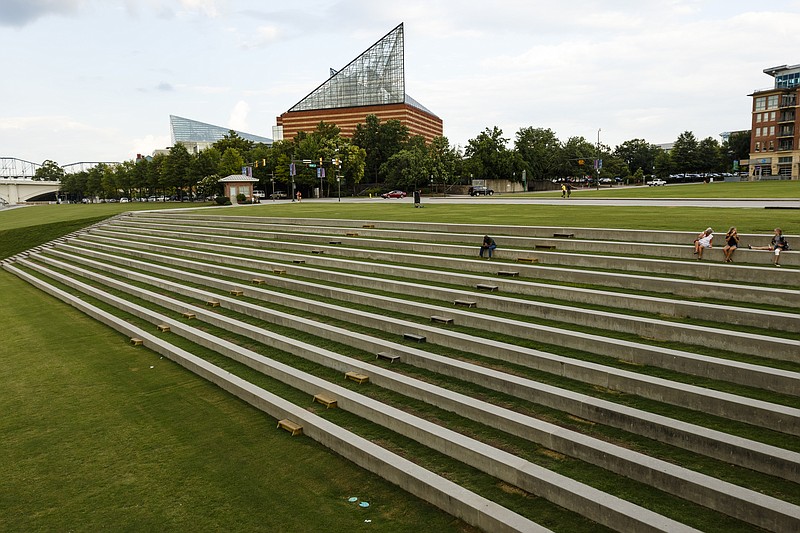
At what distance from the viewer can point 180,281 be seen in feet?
66.5

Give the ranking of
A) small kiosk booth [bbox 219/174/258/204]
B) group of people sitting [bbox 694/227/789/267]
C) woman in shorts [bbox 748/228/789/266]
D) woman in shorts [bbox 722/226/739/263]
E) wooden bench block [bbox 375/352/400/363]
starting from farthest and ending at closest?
small kiosk booth [bbox 219/174/258/204] < woman in shorts [bbox 722/226/739/263] < group of people sitting [bbox 694/227/789/267] < woman in shorts [bbox 748/228/789/266] < wooden bench block [bbox 375/352/400/363]

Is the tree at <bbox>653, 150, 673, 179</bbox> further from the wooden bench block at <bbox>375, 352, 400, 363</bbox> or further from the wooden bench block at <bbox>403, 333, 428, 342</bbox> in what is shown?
the wooden bench block at <bbox>375, 352, 400, 363</bbox>

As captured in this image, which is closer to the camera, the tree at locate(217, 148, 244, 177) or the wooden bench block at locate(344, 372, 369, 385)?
the wooden bench block at locate(344, 372, 369, 385)

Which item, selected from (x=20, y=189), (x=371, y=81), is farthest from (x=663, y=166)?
(x=20, y=189)

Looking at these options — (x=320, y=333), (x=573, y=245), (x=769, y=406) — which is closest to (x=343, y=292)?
(x=320, y=333)

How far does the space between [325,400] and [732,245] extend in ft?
31.8

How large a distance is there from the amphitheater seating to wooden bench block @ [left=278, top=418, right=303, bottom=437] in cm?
3

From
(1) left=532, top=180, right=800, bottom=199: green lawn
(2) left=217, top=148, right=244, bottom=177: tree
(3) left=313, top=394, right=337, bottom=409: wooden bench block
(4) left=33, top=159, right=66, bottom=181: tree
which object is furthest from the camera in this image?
(4) left=33, top=159, right=66, bottom=181: tree

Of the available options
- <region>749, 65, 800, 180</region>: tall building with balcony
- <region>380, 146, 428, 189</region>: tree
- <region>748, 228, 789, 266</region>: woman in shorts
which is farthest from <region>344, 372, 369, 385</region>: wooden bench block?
<region>749, 65, 800, 180</region>: tall building with balcony

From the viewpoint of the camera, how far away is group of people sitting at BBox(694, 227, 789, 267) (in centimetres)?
1183

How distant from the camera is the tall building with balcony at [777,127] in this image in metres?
87.9

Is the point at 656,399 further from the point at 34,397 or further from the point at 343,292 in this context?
the point at 34,397

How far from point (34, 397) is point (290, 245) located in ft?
37.4

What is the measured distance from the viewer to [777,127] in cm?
9112
